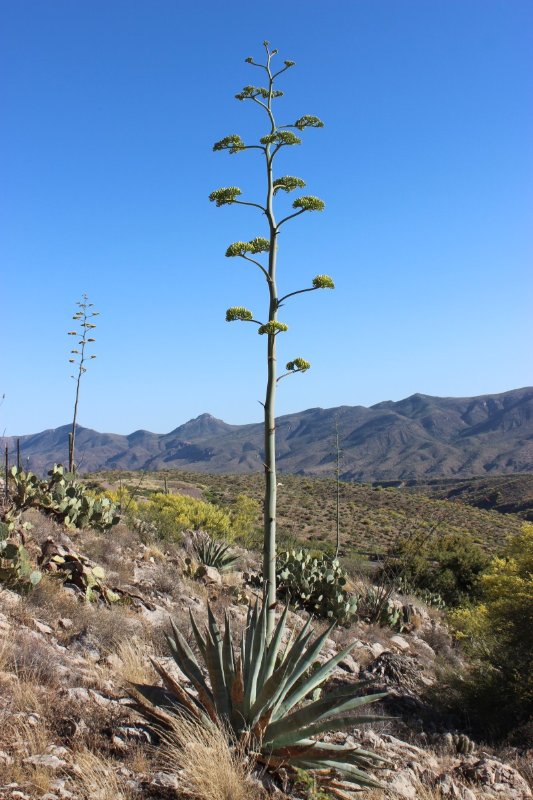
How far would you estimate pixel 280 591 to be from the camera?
10.2 meters

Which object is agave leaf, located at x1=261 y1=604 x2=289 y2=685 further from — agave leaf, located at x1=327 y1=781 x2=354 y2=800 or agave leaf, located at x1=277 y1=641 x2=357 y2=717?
agave leaf, located at x1=327 y1=781 x2=354 y2=800

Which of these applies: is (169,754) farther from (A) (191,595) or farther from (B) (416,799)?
(A) (191,595)

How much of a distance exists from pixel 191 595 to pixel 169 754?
500 centimetres

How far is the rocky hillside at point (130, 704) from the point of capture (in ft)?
10.9

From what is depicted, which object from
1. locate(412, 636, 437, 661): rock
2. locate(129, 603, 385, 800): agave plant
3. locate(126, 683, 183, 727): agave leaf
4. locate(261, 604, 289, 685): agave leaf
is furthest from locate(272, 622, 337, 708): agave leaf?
locate(412, 636, 437, 661): rock

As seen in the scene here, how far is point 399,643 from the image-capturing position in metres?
9.20

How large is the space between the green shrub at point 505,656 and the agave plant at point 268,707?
3.11 meters

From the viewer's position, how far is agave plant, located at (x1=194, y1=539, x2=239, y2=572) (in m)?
10.9

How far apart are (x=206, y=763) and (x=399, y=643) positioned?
6.51 meters

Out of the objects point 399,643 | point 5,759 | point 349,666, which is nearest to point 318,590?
point 399,643

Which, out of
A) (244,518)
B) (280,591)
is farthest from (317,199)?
(244,518)

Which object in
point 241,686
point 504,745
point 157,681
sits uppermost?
point 241,686

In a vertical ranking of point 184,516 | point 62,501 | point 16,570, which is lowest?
point 184,516

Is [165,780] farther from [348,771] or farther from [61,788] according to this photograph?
[348,771]
